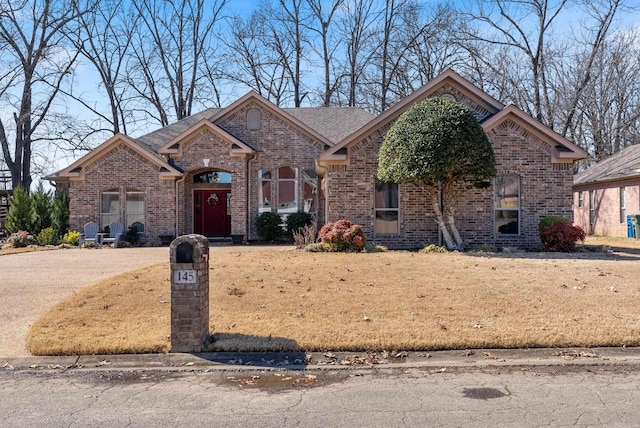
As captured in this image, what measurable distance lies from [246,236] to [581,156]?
41.2 ft

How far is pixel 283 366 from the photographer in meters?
6.02

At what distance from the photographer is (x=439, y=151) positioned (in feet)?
49.7

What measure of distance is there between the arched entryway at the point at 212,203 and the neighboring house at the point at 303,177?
4 cm

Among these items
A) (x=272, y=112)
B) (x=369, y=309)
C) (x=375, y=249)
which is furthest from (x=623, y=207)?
(x=369, y=309)

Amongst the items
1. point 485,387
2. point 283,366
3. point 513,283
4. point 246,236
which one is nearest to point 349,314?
point 283,366

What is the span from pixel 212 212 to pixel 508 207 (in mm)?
12178

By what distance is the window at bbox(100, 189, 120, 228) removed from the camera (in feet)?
70.6

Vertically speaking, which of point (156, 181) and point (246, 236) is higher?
point (156, 181)

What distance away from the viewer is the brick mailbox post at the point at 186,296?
6414 mm

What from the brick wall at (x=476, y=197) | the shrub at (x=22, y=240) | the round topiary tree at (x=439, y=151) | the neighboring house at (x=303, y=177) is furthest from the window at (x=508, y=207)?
the shrub at (x=22, y=240)

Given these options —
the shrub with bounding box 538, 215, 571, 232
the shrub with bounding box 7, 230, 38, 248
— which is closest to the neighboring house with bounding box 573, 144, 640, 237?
the shrub with bounding box 538, 215, 571, 232

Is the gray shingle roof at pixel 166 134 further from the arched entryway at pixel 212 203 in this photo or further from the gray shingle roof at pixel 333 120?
the gray shingle roof at pixel 333 120

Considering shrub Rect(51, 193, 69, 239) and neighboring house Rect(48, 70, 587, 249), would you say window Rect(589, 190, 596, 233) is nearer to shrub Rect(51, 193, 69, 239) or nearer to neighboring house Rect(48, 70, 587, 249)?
neighboring house Rect(48, 70, 587, 249)

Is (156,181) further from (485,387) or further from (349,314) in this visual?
(485,387)
